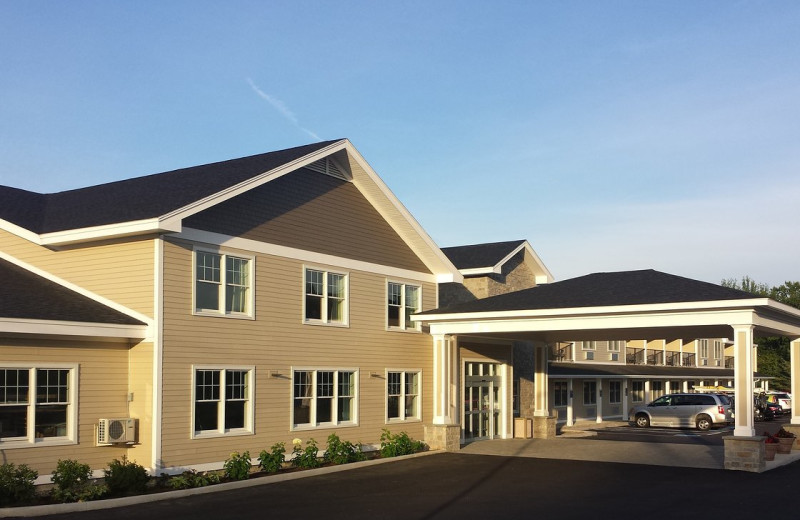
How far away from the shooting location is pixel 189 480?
1802 cm

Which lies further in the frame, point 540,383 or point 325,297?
point 540,383

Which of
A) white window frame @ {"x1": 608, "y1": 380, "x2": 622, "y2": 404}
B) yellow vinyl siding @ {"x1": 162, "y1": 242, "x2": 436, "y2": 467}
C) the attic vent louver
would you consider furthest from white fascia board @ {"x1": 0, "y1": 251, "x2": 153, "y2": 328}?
white window frame @ {"x1": 608, "y1": 380, "x2": 622, "y2": 404}

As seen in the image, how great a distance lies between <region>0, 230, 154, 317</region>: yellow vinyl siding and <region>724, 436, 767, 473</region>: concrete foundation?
14.0 metres

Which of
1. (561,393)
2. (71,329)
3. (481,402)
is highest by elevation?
(71,329)

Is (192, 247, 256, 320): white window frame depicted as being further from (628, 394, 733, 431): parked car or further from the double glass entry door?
(628, 394, 733, 431): parked car

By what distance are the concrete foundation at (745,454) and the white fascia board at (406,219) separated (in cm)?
985

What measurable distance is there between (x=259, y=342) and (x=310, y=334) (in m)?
1.97

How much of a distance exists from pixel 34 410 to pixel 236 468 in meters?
4.39

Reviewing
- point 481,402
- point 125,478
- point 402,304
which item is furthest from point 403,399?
point 125,478

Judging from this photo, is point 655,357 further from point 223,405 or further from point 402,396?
point 223,405

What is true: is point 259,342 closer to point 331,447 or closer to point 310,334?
point 310,334

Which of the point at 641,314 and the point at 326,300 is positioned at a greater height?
the point at 326,300

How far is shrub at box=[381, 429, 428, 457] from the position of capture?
24141 mm

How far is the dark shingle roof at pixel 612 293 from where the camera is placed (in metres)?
22.3
